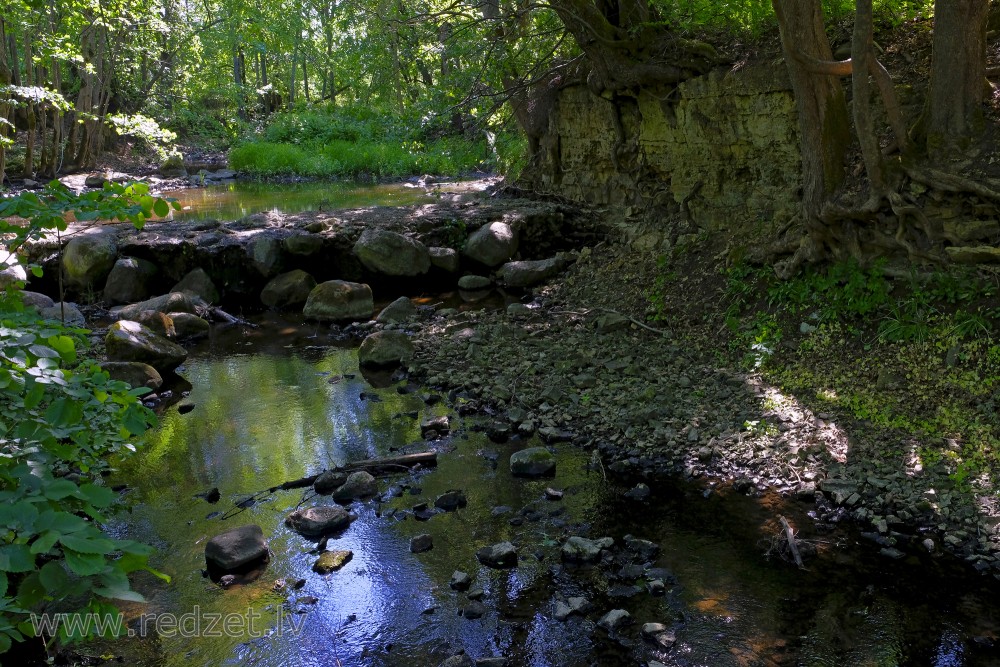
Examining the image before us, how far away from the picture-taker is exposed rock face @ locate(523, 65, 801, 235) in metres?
10.1

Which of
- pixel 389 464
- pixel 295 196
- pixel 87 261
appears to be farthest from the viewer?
pixel 295 196

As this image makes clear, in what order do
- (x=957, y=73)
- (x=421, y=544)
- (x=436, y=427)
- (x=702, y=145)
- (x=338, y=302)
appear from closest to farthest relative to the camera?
(x=421, y=544)
(x=957, y=73)
(x=436, y=427)
(x=702, y=145)
(x=338, y=302)

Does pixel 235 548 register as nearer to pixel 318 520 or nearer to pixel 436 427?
pixel 318 520

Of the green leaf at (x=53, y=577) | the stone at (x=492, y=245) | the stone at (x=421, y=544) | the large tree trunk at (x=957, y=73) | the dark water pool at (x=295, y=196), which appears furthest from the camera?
the dark water pool at (x=295, y=196)

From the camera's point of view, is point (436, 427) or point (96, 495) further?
point (436, 427)

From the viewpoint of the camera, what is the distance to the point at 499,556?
18.6 ft

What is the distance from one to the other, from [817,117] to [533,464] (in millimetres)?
4952

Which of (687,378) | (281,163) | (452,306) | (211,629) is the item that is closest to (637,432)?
(687,378)

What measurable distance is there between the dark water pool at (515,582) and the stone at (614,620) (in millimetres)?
63

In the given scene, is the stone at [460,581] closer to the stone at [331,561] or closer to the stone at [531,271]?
the stone at [331,561]

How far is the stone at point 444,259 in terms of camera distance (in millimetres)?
14023

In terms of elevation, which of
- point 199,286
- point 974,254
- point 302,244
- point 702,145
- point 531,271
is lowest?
point 199,286

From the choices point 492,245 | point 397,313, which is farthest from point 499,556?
point 492,245

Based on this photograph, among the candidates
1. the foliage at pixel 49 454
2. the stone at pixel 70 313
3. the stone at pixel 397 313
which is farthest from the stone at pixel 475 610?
the stone at pixel 70 313
